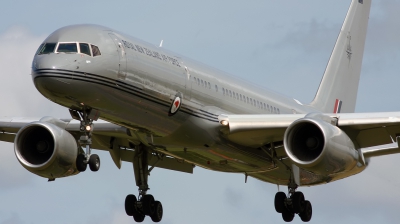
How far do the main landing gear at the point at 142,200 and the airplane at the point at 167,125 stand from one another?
38 millimetres

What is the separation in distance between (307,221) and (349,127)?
6868mm

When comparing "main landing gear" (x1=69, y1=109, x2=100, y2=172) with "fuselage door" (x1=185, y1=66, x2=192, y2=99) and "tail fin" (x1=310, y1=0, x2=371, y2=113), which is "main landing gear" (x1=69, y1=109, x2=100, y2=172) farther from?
"tail fin" (x1=310, y1=0, x2=371, y2=113)

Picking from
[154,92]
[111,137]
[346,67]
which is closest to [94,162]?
[154,92]

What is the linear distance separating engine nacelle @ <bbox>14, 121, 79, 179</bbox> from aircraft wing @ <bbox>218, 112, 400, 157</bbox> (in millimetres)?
5366

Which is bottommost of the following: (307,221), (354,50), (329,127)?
(307,221)

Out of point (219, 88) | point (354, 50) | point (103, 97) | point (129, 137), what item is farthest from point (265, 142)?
point (354, 50)

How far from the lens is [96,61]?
104ft

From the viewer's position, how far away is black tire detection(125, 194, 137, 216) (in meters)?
40.4

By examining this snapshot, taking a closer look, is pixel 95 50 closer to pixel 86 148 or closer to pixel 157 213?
pixel 86 148

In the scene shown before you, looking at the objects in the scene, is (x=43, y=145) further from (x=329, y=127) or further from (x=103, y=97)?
(x=329, y=127)

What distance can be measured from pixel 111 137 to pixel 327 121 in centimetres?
892

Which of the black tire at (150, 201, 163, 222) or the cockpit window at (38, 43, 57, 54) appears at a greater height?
the cockpit window at (38, 43, 57, 54)

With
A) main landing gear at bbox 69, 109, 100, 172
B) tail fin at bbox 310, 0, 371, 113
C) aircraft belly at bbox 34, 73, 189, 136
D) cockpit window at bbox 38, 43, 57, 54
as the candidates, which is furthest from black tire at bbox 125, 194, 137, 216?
cockpit window at bbox 38, 43, 57, 54

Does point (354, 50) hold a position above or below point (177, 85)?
above
